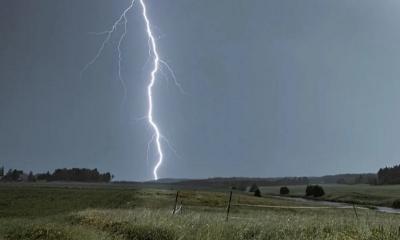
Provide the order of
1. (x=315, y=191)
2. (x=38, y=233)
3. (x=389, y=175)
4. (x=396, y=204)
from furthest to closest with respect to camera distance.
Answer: (x=389, y=175)
(x=315, y=191)
(x=396, y=204)
(x=38, y=233)

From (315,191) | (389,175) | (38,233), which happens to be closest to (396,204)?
(315,191)

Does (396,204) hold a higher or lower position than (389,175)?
lower

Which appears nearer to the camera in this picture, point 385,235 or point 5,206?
point 385,235

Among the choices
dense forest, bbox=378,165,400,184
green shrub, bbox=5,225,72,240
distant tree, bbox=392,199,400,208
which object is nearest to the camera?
green shrub, bbox=5,225,72,240

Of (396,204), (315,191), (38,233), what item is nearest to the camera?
(38,233)

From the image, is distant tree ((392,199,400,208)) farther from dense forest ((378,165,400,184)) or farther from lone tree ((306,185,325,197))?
dense forest ((378,165,400,184))

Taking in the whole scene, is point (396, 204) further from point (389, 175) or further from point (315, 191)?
point (389, 175)

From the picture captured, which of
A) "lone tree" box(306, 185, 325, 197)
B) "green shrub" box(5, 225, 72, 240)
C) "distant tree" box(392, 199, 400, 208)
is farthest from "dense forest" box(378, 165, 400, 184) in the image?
"green shrub" box(5, 225, 72, 240)

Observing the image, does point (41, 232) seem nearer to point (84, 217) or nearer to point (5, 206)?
point (84, 217)

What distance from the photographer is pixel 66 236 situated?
14.8m

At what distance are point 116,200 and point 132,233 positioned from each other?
38730 millimetres

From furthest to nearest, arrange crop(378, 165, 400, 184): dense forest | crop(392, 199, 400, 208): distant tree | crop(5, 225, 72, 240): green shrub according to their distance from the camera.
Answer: crop(378, 165, 400, 184): dense forest
crop(392, 199, 400, 208): distant tree
crop(5, 225, 72, 240): green shrub

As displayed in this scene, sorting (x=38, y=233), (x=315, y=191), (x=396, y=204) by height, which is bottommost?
(x=396, y=204)

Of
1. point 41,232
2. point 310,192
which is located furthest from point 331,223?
point 310,192
